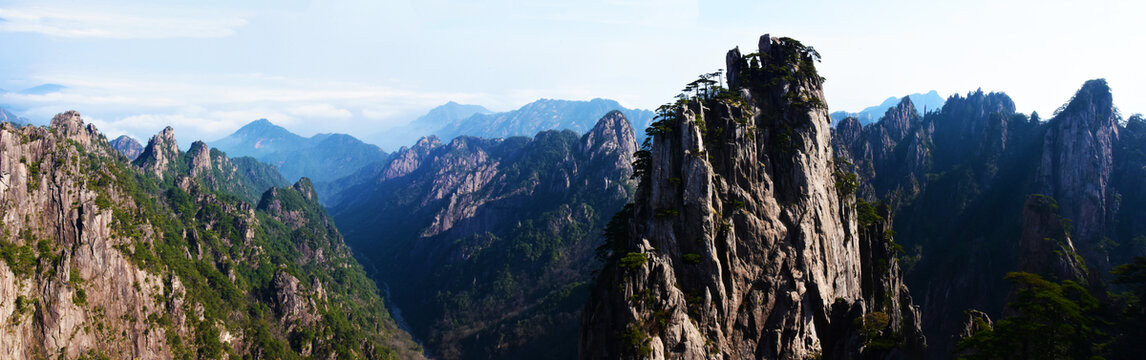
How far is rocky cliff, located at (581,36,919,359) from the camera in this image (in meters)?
67.1

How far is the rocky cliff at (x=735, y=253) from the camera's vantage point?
220 feet

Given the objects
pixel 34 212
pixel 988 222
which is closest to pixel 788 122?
pixel 988 222

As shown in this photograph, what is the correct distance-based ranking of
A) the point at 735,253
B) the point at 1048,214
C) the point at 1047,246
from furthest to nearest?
the point at 1048,214
the point at 1047,246
the point at 735,253

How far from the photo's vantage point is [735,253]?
2822 inches

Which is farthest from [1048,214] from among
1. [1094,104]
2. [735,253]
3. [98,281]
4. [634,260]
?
[98,281]

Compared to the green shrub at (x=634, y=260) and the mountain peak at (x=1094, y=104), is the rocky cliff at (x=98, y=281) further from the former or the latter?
the mountain peak at (x=1094, y=104)

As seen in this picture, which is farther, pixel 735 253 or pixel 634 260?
pixel 735 253

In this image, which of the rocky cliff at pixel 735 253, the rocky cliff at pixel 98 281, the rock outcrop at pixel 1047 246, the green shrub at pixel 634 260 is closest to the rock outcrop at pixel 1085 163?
the rock outcrop at pixel 1047 246

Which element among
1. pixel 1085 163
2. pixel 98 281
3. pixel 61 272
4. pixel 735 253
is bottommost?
pixel 98 281

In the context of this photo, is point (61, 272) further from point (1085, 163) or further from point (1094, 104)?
point (1094, 104)

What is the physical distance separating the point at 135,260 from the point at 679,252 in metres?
152

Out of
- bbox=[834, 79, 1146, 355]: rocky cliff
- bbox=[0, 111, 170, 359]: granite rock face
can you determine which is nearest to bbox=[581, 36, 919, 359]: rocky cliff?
bbox=[834, 79, 1146, 355]: rocky cliff

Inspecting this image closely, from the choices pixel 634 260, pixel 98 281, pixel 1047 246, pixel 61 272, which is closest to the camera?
pixel 634 260

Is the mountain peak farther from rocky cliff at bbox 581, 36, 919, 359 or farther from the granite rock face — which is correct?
the granite rock face
